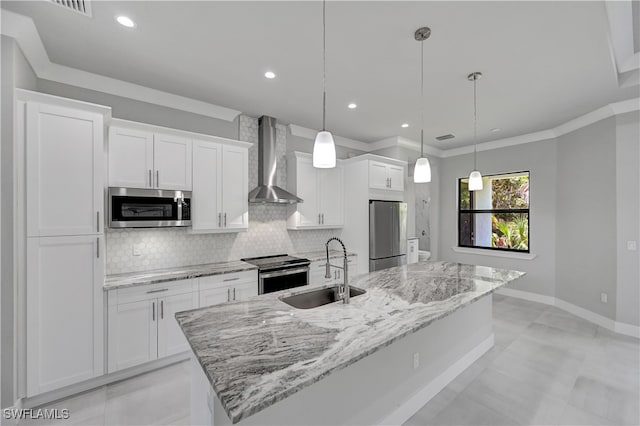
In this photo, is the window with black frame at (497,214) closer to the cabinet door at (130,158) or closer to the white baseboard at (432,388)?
the white baseboard at (432,388)

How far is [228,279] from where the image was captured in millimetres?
3158

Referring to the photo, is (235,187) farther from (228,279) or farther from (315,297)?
(315,297)

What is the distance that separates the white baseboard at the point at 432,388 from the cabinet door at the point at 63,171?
9.25 ft

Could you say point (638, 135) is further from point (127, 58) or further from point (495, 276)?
point (127, 58)

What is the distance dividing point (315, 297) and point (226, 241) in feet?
6.48

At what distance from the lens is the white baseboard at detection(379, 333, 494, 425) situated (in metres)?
2.00

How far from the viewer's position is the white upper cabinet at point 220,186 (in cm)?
323

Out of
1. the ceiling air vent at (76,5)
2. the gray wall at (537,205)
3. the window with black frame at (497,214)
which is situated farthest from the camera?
the window with black frame at (497,214)

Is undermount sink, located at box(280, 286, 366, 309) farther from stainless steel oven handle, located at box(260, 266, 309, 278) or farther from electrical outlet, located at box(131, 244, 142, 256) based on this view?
electrical outlet, located at box(131, 244, 142, 256)

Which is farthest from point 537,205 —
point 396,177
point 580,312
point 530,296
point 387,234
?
point 387,234

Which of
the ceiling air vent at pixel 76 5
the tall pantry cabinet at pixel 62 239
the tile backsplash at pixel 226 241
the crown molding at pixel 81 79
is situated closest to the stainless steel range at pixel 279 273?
the tile backsplash at pixel 226 241

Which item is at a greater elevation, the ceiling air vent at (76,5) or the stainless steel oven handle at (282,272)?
the ceiling air vent at (76,5)

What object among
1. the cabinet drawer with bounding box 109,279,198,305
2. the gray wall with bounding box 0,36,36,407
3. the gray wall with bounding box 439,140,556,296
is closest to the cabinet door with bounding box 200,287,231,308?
the cabinet drawer with bounding box 109,279,198,305

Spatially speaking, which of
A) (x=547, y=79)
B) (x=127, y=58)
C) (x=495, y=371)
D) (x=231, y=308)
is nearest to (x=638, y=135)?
(x=547, y=79)
